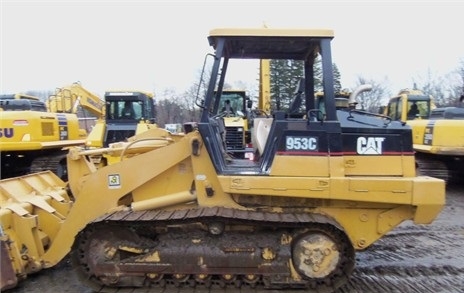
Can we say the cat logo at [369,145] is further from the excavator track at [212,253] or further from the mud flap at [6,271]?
the mud flap at [6,271]

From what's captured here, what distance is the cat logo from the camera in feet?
14.4

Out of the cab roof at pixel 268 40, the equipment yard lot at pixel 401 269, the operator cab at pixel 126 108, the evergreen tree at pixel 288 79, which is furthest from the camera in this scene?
the operator cab at pixel 126 108

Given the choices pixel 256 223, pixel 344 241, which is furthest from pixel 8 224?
pixel 344 241

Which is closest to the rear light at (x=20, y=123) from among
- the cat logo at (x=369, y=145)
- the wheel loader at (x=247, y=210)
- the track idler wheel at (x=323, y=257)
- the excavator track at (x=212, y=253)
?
the wheel loader at (x=247, y=210)

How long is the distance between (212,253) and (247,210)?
1.73 feet

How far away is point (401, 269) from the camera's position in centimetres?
→ 508

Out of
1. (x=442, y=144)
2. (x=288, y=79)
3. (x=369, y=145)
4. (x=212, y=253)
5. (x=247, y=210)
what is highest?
(x=288, y=79)

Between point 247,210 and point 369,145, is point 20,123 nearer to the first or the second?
point 247,210

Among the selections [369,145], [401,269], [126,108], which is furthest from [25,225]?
[126,108]

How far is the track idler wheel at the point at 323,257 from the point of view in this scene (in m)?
4.27

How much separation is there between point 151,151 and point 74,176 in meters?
1.29

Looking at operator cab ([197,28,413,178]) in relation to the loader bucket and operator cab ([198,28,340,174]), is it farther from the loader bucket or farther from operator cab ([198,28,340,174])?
the loader bucket

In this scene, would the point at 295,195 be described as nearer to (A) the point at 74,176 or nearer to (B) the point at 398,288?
(B) the point at 398,288

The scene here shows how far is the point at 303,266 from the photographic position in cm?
429
